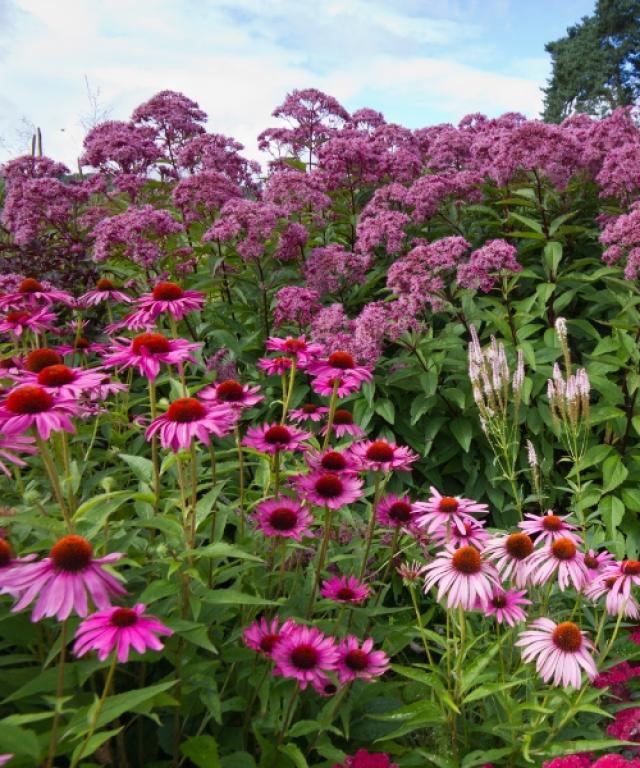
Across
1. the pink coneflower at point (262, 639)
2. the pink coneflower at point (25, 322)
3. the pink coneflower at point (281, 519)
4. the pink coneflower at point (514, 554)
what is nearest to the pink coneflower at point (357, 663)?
the pink coneflower at point (262, 639)

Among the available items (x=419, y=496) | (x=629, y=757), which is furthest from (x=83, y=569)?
(x=419, y=496)

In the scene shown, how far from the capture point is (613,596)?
221cm

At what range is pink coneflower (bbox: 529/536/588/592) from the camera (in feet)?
6.96

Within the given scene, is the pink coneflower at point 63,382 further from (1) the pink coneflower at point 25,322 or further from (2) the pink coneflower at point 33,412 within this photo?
(1) the pink coneflower at point 25,322

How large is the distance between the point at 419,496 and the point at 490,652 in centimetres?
→ 206

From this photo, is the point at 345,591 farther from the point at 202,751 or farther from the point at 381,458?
the point at 202,751

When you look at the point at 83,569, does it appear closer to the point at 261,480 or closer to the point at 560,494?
the point at 261,480

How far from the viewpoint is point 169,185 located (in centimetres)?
581

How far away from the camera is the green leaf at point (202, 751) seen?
1.76m

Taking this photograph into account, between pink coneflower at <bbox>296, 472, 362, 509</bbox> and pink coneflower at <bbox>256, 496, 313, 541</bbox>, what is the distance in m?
0.06

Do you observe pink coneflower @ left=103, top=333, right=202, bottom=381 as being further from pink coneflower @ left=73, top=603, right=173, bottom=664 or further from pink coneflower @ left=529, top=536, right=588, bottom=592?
pink coneflower @ left=529, top=536, right=588, bottom=592

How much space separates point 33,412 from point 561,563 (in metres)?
1.49

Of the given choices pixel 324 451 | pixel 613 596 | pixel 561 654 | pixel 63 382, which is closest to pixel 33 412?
pixel 63 382

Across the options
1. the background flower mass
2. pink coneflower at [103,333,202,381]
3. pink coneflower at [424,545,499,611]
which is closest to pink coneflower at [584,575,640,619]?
the background flower mass
